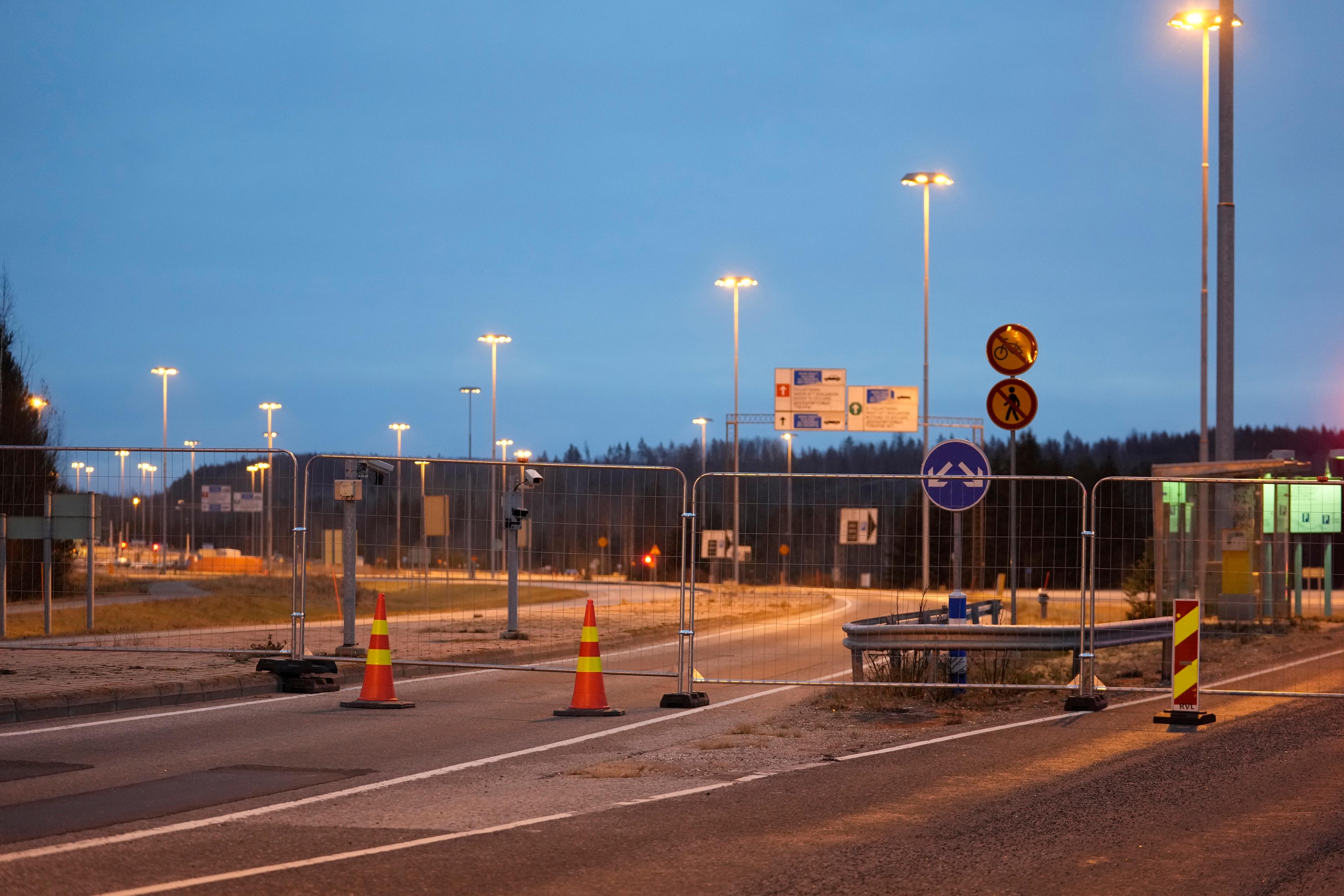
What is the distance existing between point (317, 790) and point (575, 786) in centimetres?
157

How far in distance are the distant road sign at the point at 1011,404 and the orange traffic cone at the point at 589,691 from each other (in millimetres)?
5483

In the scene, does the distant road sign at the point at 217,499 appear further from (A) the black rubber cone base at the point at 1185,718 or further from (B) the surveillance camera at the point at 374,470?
(A) the black rubber cone base at the point at 1185,718

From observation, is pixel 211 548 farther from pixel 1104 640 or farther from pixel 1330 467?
pixel 1330 467

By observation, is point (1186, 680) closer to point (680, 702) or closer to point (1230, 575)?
point (680, 702)

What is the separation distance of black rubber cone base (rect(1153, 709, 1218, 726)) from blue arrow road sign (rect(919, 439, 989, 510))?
2.70 meters

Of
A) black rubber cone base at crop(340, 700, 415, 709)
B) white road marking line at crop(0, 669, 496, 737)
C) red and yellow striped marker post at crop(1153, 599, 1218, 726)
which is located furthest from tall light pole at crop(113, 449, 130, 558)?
red and yellow striped marker post at crop(1153, 599, 1218, 726)

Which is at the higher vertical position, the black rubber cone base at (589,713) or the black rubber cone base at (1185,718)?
the black rubber cone base at (1185,718)

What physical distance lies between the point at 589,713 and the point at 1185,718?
5048mm

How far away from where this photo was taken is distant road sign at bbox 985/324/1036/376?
15523 mm

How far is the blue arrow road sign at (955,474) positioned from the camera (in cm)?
1377

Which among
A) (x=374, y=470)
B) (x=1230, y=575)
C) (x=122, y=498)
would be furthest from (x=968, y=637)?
(x=122, y=498)

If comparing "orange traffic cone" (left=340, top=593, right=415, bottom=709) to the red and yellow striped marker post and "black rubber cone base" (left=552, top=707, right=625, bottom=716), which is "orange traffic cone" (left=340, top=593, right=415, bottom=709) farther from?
the red and yellow striped marker post

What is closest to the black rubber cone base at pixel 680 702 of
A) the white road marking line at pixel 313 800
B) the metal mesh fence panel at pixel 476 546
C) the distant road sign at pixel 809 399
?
the white road marking line at pixel 313 800

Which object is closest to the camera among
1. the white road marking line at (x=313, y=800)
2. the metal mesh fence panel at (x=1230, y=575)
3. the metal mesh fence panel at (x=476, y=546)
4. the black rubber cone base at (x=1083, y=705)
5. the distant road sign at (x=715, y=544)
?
the white road marking line at (x=313, y=800)
